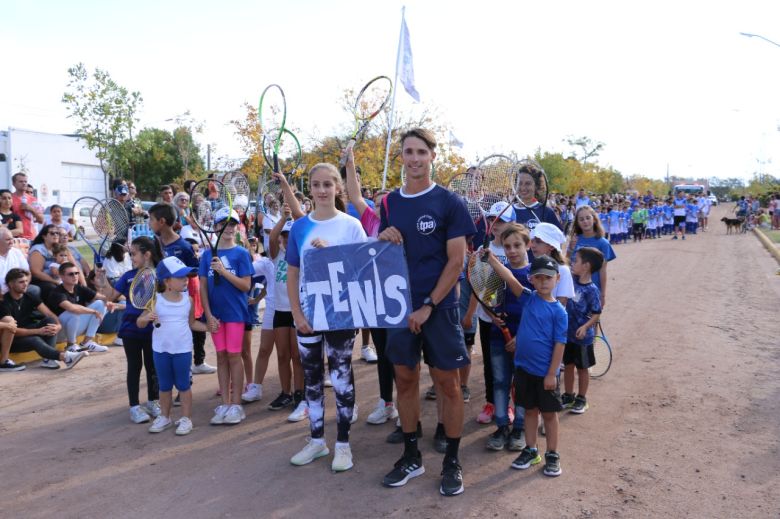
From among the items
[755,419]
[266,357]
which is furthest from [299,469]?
[755,419]

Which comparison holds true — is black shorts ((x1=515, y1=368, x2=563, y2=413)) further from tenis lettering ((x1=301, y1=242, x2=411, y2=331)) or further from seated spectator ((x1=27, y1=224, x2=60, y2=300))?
seated spectator ((x1=27, y1=224, x2=60, y2=300))

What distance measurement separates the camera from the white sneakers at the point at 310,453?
4.52m

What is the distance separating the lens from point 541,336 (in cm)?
440

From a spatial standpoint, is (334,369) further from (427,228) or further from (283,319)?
(283,319)

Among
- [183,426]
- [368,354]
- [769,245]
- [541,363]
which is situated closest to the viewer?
[541,363]

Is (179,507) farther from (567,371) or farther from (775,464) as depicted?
(775,464)

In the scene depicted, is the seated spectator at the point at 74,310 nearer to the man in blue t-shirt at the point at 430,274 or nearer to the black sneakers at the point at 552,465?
the man in blue t-shirt at the point at 430,274

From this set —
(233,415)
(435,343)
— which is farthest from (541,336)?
(233,415)

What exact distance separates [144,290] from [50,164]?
51.3 metres

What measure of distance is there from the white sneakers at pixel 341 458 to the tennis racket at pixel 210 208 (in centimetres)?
200

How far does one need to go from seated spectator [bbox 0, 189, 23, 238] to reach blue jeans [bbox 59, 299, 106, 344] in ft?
8.89

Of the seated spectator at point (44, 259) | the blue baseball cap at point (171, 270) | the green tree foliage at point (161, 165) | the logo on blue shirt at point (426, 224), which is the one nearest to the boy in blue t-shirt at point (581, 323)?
the logo on blue shirt at point (426, 224)

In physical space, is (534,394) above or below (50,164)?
below

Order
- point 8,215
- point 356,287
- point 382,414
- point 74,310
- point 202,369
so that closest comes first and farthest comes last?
point 356,287
point 382,414
point 202,369
point 74,310
point 8,215
